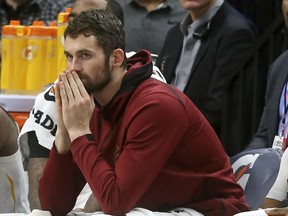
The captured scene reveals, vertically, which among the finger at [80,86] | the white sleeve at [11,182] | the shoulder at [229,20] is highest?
the finger at [80,86]

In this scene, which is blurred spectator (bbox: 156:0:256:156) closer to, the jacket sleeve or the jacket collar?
the jacket collar

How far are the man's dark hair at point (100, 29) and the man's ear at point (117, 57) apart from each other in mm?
19

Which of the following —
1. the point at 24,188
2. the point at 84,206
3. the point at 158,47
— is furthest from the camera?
the point at 158,47

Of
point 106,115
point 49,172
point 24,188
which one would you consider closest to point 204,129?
Result: point 106,115

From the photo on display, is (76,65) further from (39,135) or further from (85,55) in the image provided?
(39,135)

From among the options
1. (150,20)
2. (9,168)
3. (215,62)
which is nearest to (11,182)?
(9,168)

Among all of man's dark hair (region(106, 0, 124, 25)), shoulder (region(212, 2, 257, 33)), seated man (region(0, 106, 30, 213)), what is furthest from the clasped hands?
shoulder (region(212, 2, 257, 33))

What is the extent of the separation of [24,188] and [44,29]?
167 cm

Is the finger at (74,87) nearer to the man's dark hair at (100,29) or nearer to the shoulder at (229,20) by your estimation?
the man's dark hair at (100,29)

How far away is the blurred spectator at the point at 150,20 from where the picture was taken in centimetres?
772

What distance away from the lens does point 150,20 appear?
782cm

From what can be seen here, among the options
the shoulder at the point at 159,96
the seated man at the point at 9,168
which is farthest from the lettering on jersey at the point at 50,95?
the shoulder at the point at 159,96

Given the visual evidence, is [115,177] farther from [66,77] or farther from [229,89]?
[229,89]

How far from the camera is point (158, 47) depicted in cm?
777
